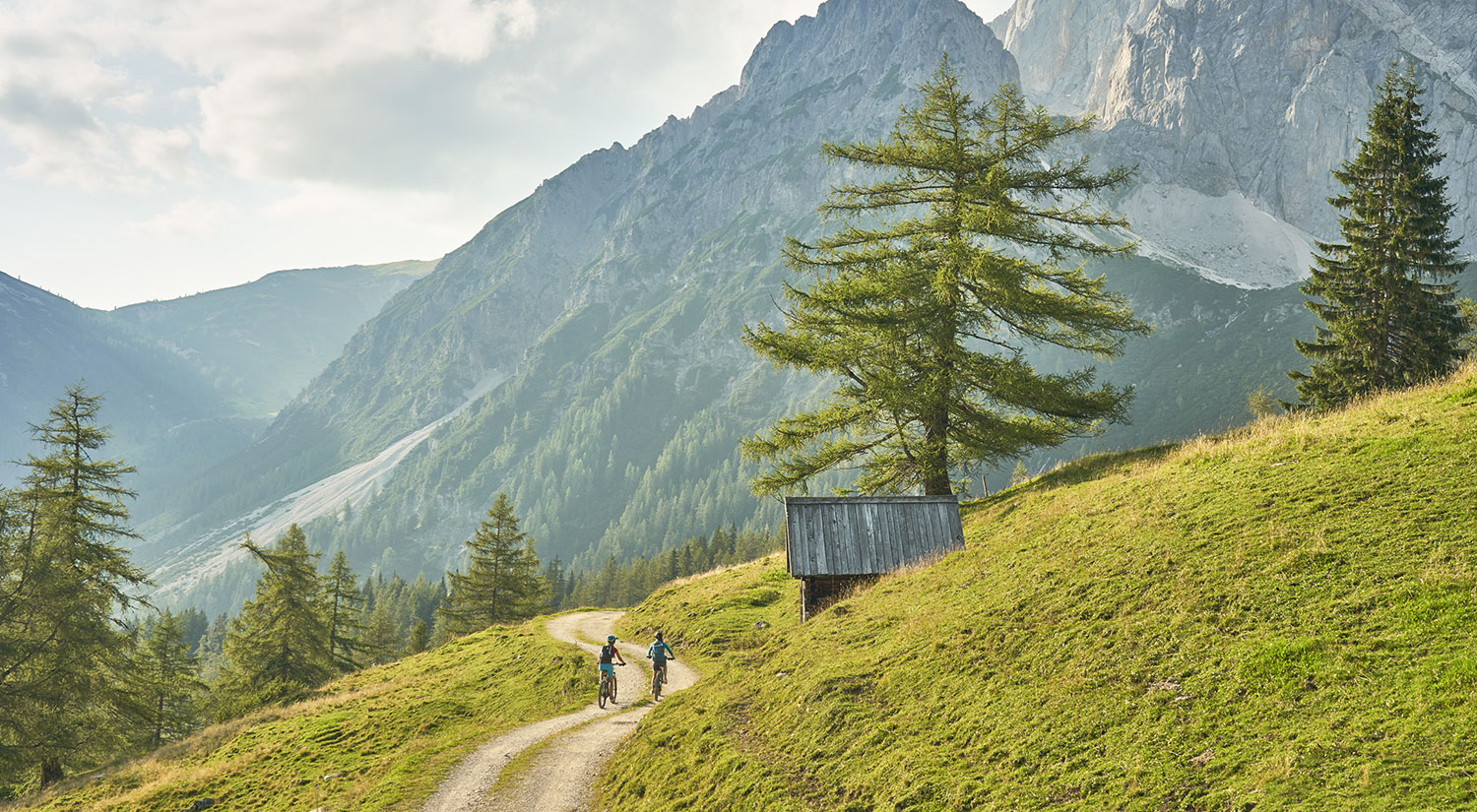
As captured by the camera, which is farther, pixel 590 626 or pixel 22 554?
pixel 590 626

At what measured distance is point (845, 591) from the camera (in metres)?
22.0

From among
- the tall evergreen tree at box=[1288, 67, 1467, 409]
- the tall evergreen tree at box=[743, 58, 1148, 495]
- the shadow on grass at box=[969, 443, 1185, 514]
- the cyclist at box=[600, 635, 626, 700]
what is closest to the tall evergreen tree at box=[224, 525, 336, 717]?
the cyclist at box=[600, 635, 626, 700]

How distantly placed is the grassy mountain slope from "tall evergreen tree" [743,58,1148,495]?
1216cm

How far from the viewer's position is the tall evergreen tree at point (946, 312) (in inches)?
938

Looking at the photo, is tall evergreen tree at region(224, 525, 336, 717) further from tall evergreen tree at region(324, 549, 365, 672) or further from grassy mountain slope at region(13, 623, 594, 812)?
grassy mountain slope at region(13, 623, 594, 812)

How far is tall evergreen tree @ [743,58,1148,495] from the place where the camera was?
23812mm

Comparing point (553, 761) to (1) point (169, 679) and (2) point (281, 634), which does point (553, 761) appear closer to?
(2) point (281, 634)

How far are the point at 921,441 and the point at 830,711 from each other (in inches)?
554

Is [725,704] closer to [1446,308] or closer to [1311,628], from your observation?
[1311,628]

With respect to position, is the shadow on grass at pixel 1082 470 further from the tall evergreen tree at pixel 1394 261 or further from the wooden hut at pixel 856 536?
the tall evergreen tree at pixel 1394 261

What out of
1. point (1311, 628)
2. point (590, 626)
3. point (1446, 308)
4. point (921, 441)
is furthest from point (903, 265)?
point (1446, 308)

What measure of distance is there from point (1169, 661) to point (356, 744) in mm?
23473

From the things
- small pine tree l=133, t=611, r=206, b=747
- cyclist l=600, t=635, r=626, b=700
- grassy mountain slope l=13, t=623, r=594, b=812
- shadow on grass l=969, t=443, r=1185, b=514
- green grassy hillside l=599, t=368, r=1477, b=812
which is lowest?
small pine tree l=133, t=611, r=206, b=747

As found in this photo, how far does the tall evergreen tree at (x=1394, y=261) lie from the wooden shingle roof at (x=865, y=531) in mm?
26417
